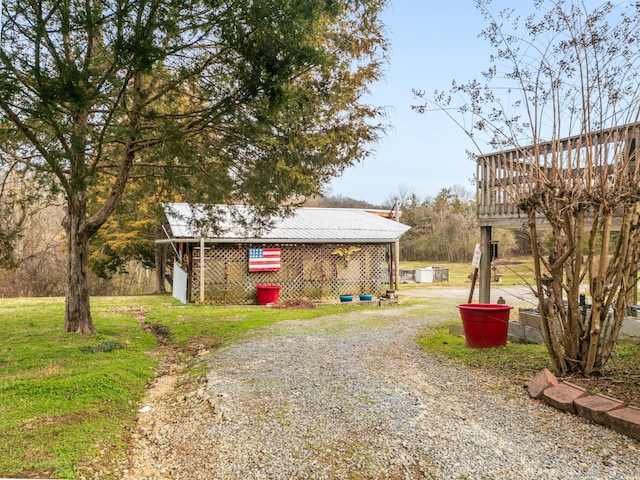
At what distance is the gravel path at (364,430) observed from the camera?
2.77 m

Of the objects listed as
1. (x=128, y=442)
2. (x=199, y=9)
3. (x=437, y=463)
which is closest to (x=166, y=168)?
(x=199, y=9)

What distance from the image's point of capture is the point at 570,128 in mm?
4875

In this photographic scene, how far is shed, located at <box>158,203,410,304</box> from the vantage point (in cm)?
1372

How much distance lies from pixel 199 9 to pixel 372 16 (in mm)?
2256

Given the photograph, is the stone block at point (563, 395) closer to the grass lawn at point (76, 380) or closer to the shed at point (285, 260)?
the grass lawn at point (76, 380)

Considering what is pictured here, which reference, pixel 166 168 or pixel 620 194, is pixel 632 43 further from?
pixel 166 168

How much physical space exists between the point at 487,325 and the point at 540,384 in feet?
6.51

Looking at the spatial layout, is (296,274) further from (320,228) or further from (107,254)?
(107,254)

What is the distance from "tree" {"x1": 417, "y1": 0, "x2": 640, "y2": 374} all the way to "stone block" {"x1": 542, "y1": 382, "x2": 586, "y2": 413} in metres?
0.58

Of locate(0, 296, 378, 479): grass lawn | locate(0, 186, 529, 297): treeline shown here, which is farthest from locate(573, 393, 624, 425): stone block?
locate(0, 186, 529, 297): treeline

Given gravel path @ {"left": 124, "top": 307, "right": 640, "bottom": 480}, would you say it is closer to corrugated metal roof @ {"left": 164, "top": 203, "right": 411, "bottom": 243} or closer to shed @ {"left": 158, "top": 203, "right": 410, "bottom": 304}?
corrugated metal roof @ {"left": 164, "top": 203, "right": 411, "bottom": 243}

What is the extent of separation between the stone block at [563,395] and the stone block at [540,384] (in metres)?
0.04

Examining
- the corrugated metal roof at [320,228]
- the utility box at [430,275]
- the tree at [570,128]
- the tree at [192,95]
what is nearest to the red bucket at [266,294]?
the corrugated metal roof at [320,228]

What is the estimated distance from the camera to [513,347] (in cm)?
609
